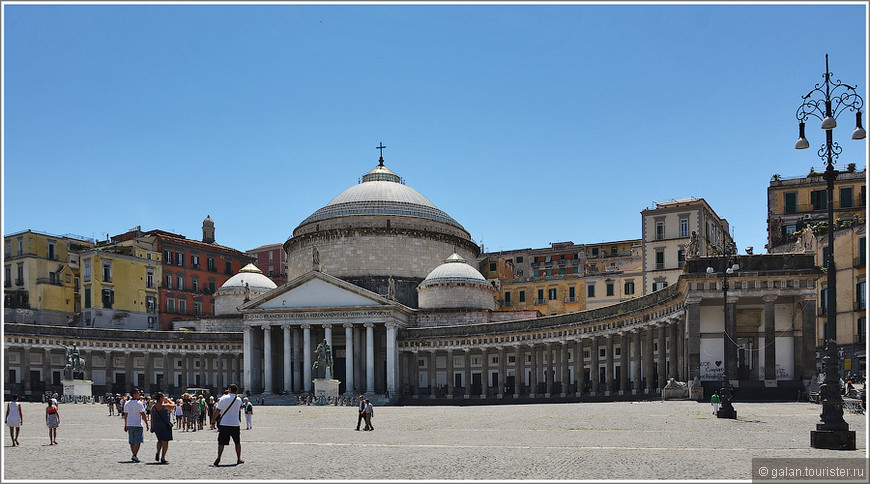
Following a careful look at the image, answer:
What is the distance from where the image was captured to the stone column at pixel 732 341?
46.9m

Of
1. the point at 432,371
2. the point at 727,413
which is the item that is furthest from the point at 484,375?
the point at 727,413

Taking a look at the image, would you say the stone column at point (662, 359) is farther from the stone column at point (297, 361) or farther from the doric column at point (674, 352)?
the stone column at point (297, 361)

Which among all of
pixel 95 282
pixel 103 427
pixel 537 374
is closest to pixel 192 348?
pixel 95 282

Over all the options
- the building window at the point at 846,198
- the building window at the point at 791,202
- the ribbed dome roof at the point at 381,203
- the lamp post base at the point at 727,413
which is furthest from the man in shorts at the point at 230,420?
the ribbed dome roof at the point at 381,203

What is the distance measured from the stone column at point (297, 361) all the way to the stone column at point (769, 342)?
45.7 metres

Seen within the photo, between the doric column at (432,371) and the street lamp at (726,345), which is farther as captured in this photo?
the doric column at (432,371)

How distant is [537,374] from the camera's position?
79500 millimetres

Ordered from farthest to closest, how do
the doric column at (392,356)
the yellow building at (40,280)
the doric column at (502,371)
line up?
the yellow building at (40,280) < the doric column at (392,356) < the doric column at (502,371)

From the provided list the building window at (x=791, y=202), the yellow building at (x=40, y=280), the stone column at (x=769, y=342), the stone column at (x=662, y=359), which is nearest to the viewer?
the stone column at (x=769, y=342)

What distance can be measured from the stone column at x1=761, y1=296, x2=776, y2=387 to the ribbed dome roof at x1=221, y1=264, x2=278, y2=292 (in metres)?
58.3

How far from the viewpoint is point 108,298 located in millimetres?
92000

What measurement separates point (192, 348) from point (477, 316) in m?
Result: 27.0

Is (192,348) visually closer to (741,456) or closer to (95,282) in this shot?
(95,282)

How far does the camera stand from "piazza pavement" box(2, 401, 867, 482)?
18516 millimetres
